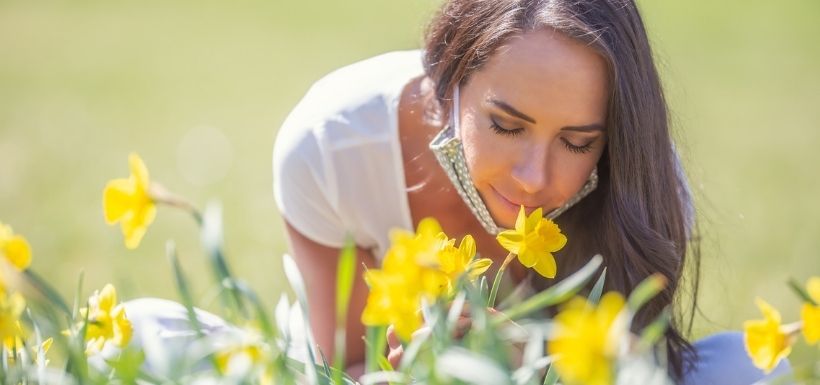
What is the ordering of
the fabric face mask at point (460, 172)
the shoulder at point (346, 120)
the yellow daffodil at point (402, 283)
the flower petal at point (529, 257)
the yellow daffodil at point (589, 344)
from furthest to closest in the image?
the shoulder at point (346, 120) → the fabric face mask at point (460, 172) → the flower petal at point (529, 257) → the yellow daffodil at point (402, 283) → the yellow daffodil at point (589, 344)

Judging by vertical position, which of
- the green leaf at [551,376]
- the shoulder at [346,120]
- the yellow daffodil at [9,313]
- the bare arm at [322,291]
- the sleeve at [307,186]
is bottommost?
the bare arm at [322,291]

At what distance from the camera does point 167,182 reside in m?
4.35

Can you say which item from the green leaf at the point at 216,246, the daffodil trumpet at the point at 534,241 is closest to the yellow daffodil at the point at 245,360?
the green leaf at the point at 216,246

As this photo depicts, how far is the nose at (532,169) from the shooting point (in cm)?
162

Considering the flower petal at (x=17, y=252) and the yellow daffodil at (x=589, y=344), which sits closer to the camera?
the yellow daffodil at (x=589, y=344)

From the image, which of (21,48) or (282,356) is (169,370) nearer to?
(282,356)

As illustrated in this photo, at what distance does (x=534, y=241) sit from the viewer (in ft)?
4.19

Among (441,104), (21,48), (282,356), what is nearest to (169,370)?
(282,356)

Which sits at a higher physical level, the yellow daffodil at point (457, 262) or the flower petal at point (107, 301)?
the yellow daffodil at point (457, 262)

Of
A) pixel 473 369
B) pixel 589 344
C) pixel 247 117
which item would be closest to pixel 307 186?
pixel 473 369

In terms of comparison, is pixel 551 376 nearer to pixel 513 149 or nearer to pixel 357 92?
pixel 513 149

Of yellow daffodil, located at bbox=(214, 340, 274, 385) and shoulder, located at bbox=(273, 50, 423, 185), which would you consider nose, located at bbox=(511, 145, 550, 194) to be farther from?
yellow daffodil, located at bbox=(214, 340, 274, 385)

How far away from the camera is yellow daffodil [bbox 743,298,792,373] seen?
1.07 meters

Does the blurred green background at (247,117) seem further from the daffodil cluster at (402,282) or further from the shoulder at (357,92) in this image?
the daffodil cluster at (402,282)
